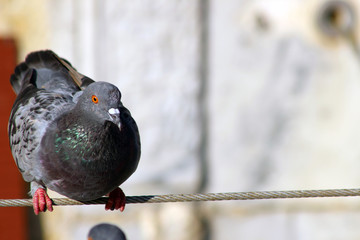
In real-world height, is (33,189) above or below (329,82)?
below

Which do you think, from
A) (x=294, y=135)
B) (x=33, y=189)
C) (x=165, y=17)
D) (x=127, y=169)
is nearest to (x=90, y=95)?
(x=127, y=169)

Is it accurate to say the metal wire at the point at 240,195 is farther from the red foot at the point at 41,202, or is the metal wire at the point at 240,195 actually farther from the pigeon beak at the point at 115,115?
the pigeon beak at the point at 115,115

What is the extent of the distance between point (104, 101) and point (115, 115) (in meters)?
0.10

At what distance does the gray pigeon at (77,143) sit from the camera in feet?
13.7

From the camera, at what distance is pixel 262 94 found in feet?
27.1

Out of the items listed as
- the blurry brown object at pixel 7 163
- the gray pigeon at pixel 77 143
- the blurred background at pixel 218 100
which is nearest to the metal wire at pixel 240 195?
the gray pigeon at pixel 77 143

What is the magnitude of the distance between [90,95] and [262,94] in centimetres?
430

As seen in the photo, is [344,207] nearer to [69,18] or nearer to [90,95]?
[69,18]

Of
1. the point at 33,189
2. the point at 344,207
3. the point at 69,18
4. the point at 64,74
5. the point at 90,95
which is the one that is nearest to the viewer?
the point at 90,95

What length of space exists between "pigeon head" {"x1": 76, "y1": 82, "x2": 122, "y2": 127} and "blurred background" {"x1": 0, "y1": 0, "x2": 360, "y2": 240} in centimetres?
368

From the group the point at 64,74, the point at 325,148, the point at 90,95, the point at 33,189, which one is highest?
the point at 325,148

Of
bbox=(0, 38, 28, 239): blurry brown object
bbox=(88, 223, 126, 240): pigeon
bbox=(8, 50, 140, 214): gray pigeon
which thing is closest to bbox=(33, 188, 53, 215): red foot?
bbox=(8, 50, 140, 214): gray pigeon

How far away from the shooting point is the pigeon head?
13.2ft

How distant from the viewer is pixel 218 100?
325 inches
